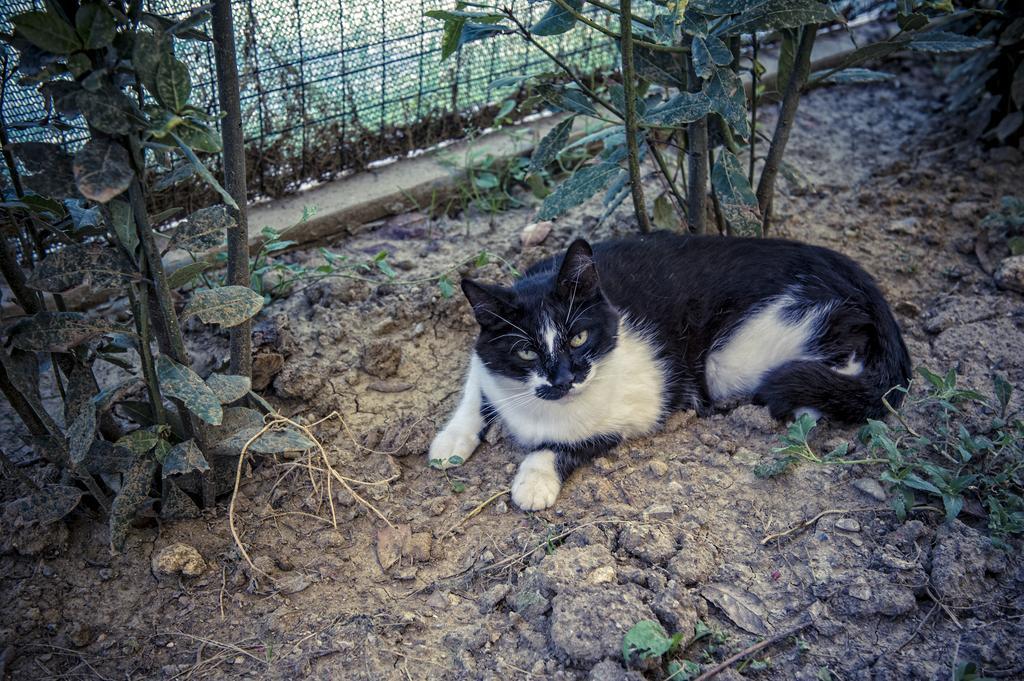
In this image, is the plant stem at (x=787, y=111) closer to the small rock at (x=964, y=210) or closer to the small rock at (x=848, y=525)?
the small rock at (x=964, y=210)

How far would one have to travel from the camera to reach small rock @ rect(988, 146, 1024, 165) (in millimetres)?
3727

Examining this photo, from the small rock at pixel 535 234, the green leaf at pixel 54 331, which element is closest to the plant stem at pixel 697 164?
the small rock at pixel 535 234

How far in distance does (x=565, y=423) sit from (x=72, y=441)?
139 cm

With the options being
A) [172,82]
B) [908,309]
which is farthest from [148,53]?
[908,309]

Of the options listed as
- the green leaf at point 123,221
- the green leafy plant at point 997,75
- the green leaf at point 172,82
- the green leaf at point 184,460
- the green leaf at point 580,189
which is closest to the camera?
the green leaf at point 172,82

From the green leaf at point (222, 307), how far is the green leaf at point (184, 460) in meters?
0.34

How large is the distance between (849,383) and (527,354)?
3.31 ft

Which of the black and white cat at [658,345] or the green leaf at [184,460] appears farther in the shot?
the black and white cat at [658,345]

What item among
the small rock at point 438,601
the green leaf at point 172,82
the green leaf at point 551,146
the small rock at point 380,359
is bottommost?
the small rock at point 438,601

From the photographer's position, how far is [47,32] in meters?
1.63

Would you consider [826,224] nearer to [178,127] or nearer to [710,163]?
[710,163]

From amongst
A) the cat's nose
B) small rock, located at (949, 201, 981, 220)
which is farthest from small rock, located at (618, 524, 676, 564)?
small rock, located at (949, 201, 981, 220)

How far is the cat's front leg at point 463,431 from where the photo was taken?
2.64 m

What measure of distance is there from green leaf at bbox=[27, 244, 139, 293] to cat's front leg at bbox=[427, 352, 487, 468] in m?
1.12
